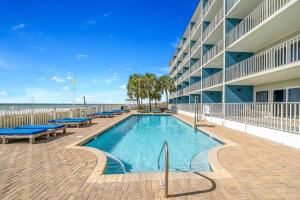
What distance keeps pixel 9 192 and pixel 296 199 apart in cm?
518

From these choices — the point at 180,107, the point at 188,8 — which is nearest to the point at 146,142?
the point at 180,107

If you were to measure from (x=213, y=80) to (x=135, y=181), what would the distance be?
16.1 meters

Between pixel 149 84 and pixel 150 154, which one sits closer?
pixel 150 154

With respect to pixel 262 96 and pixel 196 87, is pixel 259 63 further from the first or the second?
pixel 196 87

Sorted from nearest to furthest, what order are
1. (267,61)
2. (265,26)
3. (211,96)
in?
1. (265,26)
2. (267,61)
3. (211,96)

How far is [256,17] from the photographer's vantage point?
11.7m

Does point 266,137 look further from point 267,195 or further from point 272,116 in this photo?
point 267,195

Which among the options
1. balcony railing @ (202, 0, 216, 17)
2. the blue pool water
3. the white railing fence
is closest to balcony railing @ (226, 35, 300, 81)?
the blue pool water

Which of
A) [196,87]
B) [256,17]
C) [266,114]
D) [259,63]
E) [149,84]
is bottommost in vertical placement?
[266,114]

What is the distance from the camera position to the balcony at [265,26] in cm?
904

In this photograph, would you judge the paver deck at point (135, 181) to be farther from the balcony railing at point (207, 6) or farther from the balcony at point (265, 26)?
the balcony railing at point (207, 6)

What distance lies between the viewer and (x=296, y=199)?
11.0 feet

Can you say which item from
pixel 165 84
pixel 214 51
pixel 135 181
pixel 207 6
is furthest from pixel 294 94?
pixel 165 84

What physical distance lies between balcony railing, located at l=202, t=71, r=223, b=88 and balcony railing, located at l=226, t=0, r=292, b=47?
9.88 ft
